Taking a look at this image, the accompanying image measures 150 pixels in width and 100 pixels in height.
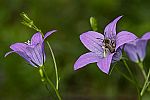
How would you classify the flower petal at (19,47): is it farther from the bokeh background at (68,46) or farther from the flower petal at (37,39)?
the bokeh background at (68,46)

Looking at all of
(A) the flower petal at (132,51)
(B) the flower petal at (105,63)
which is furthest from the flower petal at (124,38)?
(A) the flower petal at (132,51)

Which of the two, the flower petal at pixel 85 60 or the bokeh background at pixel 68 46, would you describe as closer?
the flower petal at pixel 85 60

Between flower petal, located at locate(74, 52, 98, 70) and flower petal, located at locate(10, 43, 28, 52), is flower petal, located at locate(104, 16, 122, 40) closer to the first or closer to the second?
flower petal, located at locate(74, 52, 98, 70)

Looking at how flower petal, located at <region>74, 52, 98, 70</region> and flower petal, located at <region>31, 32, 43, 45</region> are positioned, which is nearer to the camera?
flower petal, located at <region>74, 52, 98, 70</region>

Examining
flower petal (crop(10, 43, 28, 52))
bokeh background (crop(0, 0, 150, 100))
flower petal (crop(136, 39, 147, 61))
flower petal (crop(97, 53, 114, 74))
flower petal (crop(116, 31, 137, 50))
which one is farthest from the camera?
bokeh background (crop(0, 0, 150, 100))

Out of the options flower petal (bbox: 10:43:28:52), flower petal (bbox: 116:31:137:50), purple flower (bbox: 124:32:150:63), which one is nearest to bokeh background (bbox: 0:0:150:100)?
purple flower (bbox: 124:32:150:63)

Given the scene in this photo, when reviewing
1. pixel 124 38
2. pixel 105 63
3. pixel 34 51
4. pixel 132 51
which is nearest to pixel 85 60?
pixel 105 63
